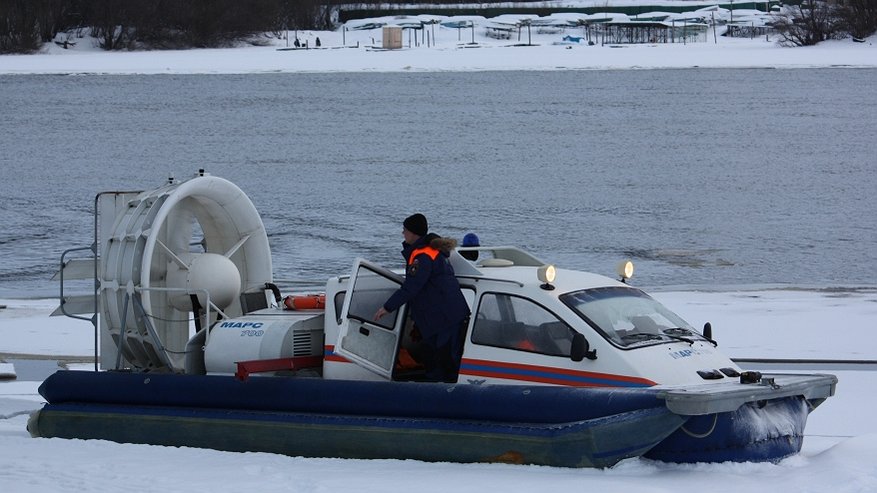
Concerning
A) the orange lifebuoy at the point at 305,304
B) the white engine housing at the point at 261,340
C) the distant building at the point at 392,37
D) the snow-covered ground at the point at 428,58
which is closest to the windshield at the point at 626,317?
the white engine housing at the point at 261,340

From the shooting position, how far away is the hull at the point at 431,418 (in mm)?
6418

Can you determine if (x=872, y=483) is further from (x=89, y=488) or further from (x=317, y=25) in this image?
(x=317, y=25)

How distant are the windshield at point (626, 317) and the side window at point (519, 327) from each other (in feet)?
0.49

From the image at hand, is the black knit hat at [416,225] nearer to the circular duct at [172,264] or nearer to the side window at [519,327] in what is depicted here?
the side window at [519,327]

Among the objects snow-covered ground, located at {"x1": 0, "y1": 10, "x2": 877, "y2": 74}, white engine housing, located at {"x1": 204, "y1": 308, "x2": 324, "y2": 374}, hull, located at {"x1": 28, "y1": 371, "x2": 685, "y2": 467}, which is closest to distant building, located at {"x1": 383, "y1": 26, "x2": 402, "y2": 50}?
snow-covered ground, located at {"x1": 0, "y1": 10, "x2": 877, "y2": 74}

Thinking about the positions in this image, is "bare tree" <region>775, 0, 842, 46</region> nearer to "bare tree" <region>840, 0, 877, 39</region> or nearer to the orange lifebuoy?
"bare tree" <region>840, 0, 877, 39</region>

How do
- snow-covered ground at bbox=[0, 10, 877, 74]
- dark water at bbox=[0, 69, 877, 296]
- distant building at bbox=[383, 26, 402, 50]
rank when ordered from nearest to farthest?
dark water at bbox=[0, 69, 877, 296] → snow-covered ground at bbox=[0, 10, 877, 74] → distant building at bbox=[383, 26, 402, 50]

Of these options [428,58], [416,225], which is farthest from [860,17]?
[416,225]

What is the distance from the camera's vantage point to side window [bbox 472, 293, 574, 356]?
700cm

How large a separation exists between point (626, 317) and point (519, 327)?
0.61m

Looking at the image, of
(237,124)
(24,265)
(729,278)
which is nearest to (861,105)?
(237,124)

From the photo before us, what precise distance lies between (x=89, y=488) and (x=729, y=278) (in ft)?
34.6

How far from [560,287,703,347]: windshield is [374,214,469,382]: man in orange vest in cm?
63

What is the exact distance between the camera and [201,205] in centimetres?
892
